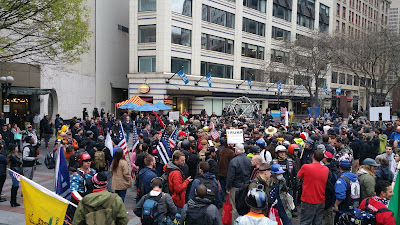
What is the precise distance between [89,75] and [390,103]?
194 ft

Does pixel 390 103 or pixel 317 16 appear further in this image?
pixel 390 103

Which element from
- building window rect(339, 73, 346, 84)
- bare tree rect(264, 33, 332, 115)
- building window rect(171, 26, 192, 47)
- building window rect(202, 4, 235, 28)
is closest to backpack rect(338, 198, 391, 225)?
bare tree rect(264, 33, 332, 115)

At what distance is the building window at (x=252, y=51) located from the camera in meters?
43.2

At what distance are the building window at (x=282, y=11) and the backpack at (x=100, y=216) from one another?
1853 inches

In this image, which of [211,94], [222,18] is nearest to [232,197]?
[211,94]

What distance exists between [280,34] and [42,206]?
158 ft

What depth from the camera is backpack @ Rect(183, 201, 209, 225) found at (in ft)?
A: 15.1

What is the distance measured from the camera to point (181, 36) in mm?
35500

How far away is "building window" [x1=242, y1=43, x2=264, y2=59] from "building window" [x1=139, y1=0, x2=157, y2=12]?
14.3 metres

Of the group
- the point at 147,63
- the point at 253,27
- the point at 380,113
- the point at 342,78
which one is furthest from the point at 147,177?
the point at 342,78

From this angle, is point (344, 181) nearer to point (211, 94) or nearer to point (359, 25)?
point (211, 94)

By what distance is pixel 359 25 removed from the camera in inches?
2739

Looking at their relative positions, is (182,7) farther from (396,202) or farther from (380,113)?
(396,202)

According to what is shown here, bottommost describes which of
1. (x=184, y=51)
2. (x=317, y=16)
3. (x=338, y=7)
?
(x=184, y=51)
